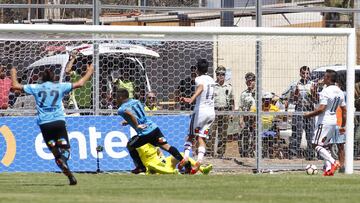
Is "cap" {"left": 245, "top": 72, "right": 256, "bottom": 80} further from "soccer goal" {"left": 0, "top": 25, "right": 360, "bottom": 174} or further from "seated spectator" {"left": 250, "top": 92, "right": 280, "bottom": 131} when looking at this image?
"seated spectator" {"left": 250, "top": 92, "right": 280, "bottom": 131}

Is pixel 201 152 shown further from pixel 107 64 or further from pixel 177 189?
pixel 177 189

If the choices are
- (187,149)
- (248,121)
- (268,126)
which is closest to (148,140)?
(187,149)

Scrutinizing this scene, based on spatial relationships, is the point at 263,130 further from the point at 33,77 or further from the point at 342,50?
the point at 33,77

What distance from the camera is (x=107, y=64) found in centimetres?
2317

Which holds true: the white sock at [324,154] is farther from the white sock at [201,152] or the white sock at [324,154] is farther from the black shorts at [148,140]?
the black shorts at [148,140]

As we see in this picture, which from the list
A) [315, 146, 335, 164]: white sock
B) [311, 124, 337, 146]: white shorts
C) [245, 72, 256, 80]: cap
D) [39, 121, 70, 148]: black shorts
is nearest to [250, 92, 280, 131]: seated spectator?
[245, 72, 256, 80]: cap

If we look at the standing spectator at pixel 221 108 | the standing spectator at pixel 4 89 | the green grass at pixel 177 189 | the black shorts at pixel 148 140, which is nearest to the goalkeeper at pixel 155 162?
the black shorts at pixel 148 140

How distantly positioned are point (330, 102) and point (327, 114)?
0.81 ft

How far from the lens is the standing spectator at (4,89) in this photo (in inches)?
889

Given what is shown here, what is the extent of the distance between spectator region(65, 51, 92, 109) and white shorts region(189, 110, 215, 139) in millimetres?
2712

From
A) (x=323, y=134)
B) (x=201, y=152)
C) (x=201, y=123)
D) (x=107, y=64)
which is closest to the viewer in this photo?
(x=201, y=152)

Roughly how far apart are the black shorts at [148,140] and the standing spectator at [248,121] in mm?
3000

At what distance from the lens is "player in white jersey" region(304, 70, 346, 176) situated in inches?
841

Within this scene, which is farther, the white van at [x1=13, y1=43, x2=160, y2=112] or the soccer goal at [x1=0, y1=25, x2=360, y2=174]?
the white van at [x1=13, y1=43, x2=160, y2=112]
